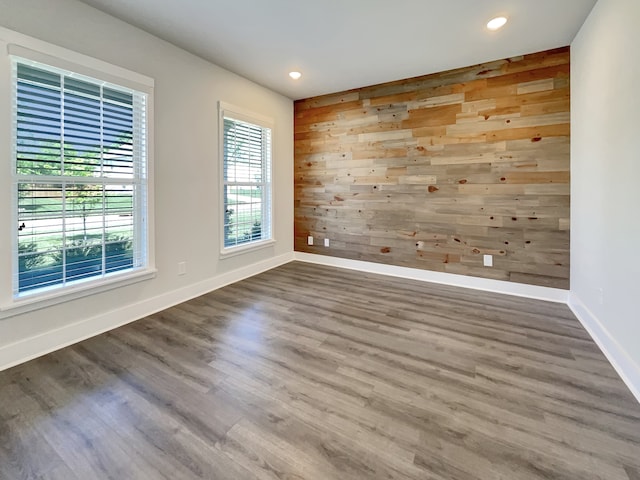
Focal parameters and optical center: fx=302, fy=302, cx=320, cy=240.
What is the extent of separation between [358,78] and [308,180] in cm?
167

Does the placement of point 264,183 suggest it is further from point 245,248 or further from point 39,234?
point 39,234

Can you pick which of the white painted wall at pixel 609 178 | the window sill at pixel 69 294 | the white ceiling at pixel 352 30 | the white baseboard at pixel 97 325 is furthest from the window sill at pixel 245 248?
the white painted wall at pixel 609 178

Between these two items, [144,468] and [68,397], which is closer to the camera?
[144,468]

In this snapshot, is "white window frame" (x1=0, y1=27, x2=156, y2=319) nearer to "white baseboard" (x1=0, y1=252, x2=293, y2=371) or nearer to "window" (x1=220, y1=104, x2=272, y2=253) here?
"white baseboard" (x1=0, y1=252, x2=293, y2=371)

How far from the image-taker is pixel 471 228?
372 centimetres

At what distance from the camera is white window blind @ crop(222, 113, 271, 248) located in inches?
151

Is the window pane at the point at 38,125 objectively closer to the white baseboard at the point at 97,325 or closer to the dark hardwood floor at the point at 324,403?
the white baseboard at the point at 97,325

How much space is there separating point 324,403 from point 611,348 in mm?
2089

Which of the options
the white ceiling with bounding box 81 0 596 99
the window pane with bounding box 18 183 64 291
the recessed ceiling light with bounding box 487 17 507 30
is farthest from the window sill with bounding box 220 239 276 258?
the recessed ceiling light with bounding box 487 17 507 30

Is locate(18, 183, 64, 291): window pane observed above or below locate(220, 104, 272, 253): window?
below

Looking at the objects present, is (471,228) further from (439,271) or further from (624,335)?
(624,335)

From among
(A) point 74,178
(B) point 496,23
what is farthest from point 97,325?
(B) point 496,23

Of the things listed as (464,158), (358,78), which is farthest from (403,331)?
(358,78)

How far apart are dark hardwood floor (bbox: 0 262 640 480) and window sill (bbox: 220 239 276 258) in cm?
110
